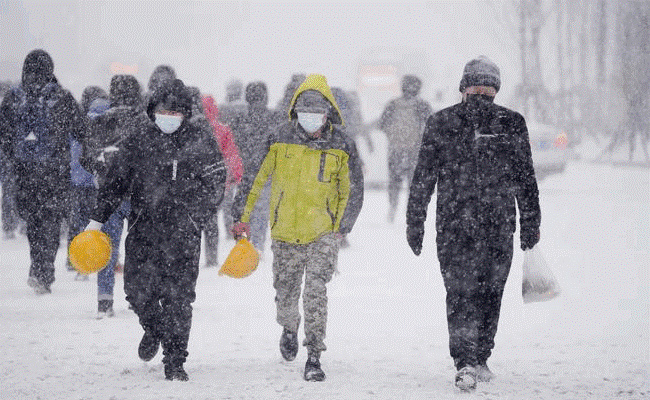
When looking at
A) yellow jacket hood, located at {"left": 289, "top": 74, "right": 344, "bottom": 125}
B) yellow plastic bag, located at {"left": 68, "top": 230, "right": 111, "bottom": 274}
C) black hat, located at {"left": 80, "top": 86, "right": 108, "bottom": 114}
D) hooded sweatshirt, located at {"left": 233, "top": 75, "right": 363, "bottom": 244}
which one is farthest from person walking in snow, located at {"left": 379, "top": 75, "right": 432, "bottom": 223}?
yellow plastic bag, located at {"left": 68, "top": 230, "right": 111, "bottom": 274}

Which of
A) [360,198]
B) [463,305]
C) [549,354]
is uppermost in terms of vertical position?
[360,198]

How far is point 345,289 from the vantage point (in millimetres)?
8422

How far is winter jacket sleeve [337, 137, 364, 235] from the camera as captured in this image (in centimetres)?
541

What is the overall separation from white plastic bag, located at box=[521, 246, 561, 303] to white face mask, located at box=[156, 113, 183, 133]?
2242mm

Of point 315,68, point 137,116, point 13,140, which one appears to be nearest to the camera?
point 137,116

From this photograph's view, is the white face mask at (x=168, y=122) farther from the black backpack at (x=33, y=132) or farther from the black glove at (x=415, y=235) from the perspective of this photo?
the black backpack at (x=33, y=132)

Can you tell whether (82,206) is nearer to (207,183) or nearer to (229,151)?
(229,151)

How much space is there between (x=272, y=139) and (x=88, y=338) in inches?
82.5

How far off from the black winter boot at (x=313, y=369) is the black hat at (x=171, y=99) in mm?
1631

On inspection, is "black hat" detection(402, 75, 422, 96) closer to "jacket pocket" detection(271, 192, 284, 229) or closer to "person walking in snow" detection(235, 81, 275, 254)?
"person walking in snow" detection(235, 81, 275, 254)

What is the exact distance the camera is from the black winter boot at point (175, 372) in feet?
16.8

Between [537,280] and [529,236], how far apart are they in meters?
0.31

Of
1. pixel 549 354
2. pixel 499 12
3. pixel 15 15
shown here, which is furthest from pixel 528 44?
pixel 549 354

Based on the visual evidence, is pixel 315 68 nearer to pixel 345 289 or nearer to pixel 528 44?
pixel 528 44
